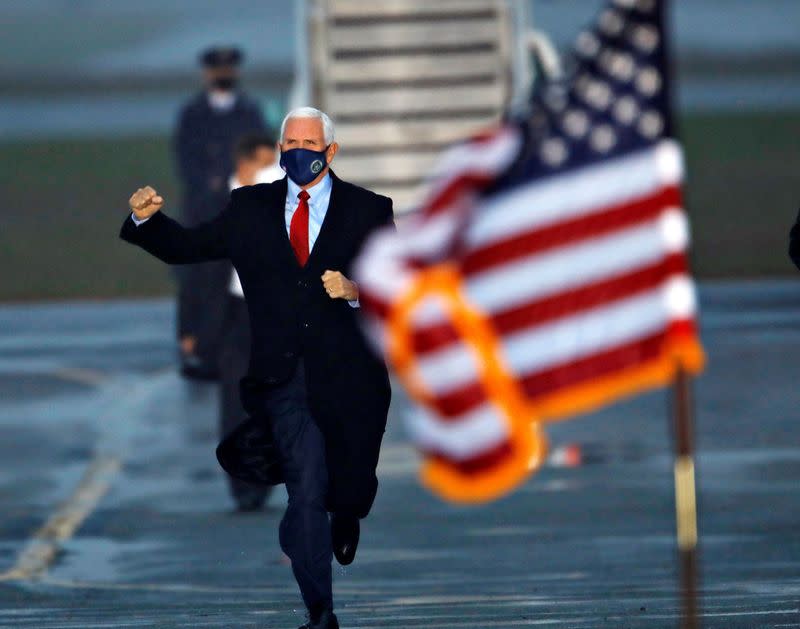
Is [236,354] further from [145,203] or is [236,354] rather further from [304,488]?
[145,203]

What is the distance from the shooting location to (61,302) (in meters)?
25.1

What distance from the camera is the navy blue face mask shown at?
781 cm

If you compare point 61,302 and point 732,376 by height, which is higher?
point 732,376

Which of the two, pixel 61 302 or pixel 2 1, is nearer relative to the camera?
pixel 61 302

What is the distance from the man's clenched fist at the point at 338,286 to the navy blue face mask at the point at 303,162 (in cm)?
35

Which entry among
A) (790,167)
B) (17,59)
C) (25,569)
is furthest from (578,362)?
(17,59)

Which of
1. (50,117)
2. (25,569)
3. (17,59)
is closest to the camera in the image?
(25,569)

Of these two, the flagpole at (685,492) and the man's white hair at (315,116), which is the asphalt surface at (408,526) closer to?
the man's white hair at (315,116)

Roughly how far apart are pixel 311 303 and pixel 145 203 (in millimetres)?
675

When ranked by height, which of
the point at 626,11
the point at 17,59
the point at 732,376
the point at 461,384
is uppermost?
the point at 626,11

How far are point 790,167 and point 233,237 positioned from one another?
32860 mm

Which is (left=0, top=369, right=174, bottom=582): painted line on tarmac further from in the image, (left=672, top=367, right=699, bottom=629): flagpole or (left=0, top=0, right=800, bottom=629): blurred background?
(left=672, top=367, right=699, bottom=629): flagpole

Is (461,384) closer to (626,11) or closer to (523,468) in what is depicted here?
(523,468)

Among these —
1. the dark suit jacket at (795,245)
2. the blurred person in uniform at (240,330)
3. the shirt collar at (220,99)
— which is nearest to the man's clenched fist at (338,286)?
the dark suit jacket at (795,245)
